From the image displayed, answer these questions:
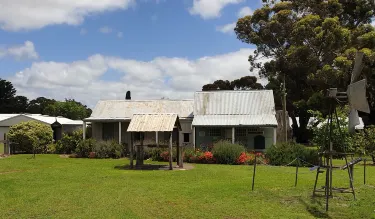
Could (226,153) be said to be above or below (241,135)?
below

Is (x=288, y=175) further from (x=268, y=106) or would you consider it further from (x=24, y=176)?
(x=268, y=106)

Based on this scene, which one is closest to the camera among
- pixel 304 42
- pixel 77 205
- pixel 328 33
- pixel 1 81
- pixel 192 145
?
pixel 77 205

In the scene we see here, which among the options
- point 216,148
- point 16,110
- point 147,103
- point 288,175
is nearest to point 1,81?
point 16,110

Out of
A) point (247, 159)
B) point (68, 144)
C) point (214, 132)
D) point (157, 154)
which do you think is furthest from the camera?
point (214, 132)

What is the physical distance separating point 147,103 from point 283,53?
1435cm

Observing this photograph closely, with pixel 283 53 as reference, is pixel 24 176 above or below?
below

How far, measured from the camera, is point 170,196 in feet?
39.5

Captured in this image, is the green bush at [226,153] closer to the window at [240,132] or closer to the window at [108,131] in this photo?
the window at [240,132]

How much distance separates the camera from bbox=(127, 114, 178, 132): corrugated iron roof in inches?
798

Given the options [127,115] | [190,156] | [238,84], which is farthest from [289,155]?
[238,84]

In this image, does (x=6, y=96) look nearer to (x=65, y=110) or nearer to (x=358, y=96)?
(x=65, y=110)

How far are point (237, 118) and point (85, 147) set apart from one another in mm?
11012

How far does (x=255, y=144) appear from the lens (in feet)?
99.2

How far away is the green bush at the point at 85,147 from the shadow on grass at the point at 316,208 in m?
18.8
